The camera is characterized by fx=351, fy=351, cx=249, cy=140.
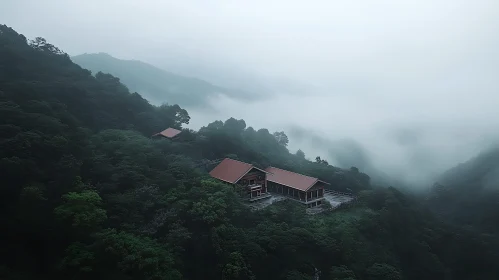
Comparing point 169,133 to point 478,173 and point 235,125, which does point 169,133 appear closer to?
point 235,125

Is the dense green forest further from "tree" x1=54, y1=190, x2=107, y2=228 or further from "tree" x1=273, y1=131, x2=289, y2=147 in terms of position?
"tree" x1=273, y1=131, x2=289, y2=147

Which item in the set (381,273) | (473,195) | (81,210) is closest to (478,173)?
(473,195)

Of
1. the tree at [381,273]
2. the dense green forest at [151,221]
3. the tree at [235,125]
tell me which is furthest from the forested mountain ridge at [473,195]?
the tree at [235,125]

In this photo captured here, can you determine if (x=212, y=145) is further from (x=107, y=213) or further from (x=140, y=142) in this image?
(x=107, y=213)

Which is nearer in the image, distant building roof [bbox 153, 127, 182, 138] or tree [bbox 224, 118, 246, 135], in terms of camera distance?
distant building roof [bbox 153, 127, 182, 138]

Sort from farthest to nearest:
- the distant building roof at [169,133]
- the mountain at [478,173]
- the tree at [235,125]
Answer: the mountain at [478,173] → the tree at [235,125] → the distant building roof at [169,133]

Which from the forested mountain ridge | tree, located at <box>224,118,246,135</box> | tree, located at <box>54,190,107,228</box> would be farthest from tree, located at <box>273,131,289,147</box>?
tree, located at <box>54,190,107,228</box>

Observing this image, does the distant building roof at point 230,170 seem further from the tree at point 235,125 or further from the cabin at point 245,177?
the tree at point 235,125

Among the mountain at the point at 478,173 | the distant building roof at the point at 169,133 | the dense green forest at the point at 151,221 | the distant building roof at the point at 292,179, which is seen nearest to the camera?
the dense green forest at the point at 151,221
